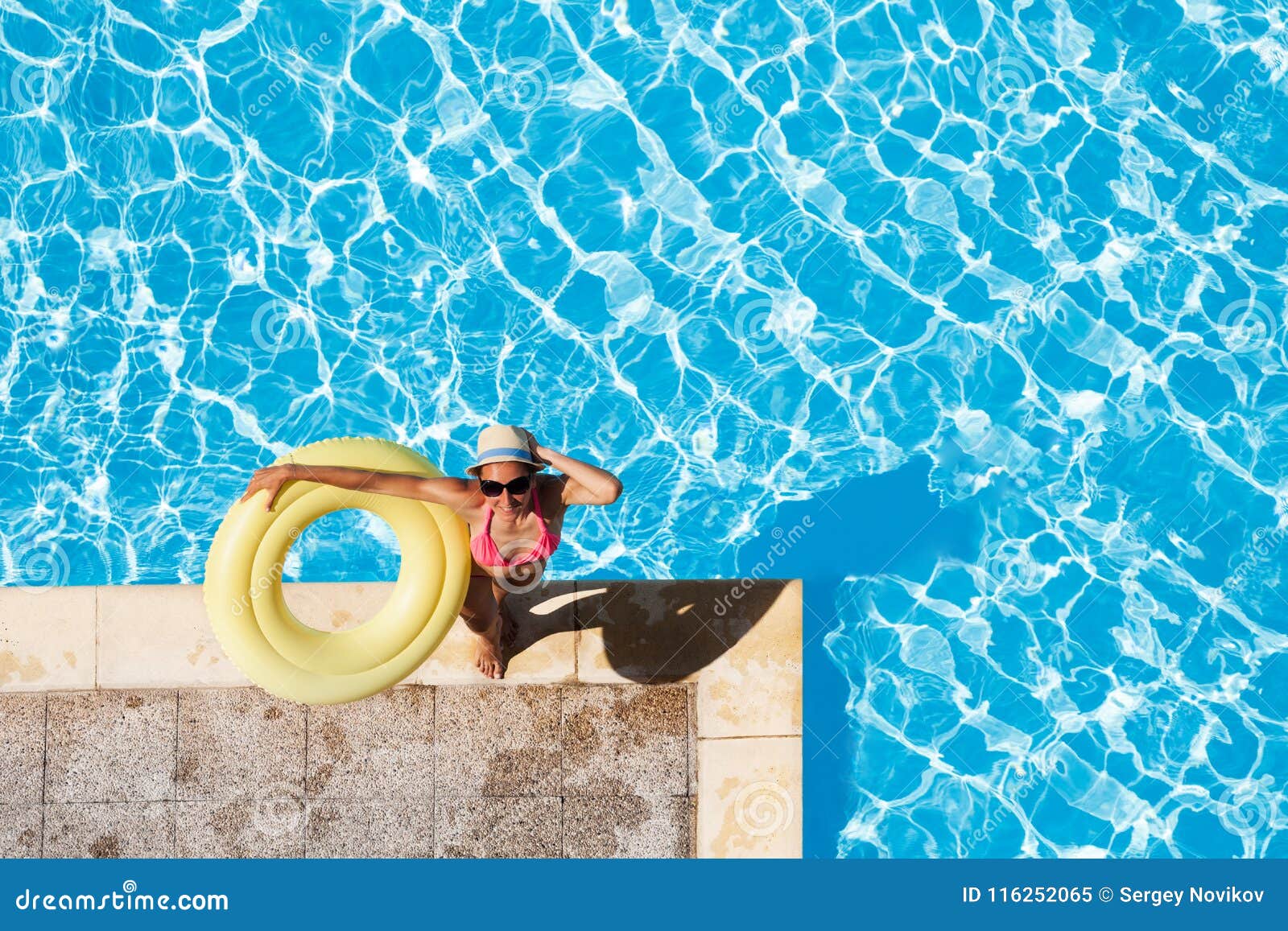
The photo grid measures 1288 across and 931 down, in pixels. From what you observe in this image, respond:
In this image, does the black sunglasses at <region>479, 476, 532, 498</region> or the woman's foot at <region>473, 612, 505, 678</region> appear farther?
the woman's foot at <region>473, 612, 505, 678</region>

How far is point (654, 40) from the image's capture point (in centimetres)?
834

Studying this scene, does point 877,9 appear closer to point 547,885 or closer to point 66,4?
point 66,4

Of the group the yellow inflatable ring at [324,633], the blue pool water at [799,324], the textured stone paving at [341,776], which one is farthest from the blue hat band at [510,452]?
the blue pool water at [799,324]

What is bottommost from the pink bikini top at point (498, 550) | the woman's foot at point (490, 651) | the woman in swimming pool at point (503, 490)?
the woman's foot at point (490, 651)

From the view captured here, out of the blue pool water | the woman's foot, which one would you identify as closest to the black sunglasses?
the woman's foot

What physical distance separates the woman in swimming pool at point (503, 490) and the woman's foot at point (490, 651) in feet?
2.02

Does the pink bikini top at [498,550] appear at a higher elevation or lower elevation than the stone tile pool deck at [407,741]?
higher

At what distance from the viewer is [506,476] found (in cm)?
502

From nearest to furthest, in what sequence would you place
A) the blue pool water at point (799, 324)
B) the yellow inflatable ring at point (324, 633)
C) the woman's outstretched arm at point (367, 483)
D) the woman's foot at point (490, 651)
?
the woman's outstretched arm at point (367, 483) < the yellow inflatable ring at point (324, 633) < the woman's foot at point (490, 651) < the blue pool water at point (799, 324)

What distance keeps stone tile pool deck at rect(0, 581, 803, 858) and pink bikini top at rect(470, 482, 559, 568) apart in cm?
113

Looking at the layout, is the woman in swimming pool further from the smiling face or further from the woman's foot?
the woman's foot

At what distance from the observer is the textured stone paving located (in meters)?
6.61

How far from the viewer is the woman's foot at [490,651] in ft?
20.7

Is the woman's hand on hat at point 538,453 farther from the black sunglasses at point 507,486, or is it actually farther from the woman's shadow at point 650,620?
the woman's shadow at point 650,620
